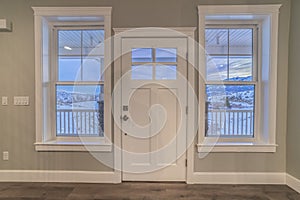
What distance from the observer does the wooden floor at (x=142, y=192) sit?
316 cm

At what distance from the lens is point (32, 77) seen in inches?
143

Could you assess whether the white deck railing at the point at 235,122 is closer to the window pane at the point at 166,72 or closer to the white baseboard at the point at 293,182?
the white baseboard at the point at 293,182

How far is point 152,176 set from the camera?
369 cm

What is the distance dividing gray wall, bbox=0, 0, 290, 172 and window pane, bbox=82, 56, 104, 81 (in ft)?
1.96

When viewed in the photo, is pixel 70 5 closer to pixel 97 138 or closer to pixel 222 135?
→ pixel 97 138

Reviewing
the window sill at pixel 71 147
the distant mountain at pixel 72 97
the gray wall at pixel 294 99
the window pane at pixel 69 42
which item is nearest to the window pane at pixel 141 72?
the distant mountain at pixel 72 97

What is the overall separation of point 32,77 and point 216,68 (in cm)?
255

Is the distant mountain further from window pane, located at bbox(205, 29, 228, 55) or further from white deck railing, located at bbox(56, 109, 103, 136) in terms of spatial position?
window pane, located at bbox(205, 29, 228, 55)

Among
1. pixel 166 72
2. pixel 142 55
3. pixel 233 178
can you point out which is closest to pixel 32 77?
pixel 142 55

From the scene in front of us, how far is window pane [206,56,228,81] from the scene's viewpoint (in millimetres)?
3711

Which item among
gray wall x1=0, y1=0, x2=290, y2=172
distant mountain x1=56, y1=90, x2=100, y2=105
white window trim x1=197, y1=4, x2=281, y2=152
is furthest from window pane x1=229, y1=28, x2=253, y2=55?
distant mountain x1=56, y1=90, x2=100, y2=105

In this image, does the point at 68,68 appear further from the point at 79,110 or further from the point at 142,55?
the point at 142,55

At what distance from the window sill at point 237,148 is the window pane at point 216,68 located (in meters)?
0.92

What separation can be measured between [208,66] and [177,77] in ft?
1.56
